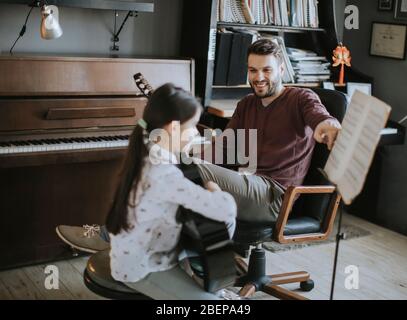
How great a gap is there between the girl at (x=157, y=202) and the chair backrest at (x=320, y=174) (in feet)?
2.57

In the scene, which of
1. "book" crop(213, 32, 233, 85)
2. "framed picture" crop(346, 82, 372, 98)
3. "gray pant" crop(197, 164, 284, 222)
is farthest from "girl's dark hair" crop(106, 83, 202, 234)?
"framed picture" crop(346, 82, 372, 98)

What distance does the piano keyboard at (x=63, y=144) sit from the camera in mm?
2896

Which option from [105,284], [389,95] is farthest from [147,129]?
[389,95]

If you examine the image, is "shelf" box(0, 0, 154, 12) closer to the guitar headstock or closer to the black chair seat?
the guitar headstock

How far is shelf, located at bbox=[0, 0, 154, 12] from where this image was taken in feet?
9.97

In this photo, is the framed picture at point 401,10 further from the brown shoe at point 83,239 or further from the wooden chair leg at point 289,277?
the brown shoe at point 83,239

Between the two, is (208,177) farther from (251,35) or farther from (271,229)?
(251,35)

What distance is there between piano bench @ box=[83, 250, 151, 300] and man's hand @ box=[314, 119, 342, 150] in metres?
0.89

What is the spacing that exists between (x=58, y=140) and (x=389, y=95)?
7.41ft

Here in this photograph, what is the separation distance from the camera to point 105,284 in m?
2.11

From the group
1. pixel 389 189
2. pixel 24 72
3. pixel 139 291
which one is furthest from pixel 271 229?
pixel 389 189

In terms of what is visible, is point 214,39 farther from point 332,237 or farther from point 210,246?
point 210,246

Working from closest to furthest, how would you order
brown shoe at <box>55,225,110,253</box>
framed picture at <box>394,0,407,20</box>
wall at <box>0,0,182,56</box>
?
brown shoe at <box>55,225,110,253</box> < wall at <box>0,0,182,56</box> < framed picture at <box>394,0,407,20</box>
